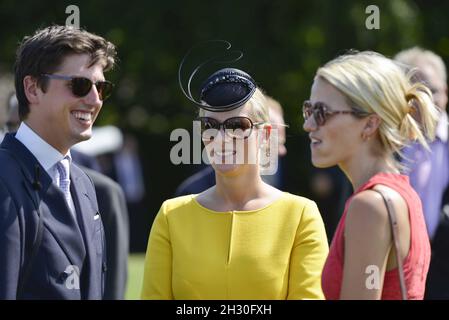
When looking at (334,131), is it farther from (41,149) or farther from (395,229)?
(41,149)

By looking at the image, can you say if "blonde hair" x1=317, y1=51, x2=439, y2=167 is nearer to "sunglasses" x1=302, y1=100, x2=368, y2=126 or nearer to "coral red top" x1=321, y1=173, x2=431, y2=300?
"sunglasses" x1=302, y1=100, x2=368, y2=126

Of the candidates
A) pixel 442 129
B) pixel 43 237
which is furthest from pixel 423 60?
pixel 43 237

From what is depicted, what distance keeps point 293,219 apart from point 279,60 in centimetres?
1422

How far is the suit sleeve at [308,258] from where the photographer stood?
395 centimetres

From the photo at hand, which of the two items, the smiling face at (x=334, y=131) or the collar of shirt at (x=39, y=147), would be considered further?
the collar of shirt at (x=39, y=147)

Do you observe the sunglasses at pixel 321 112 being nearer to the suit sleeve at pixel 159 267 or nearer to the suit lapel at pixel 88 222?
the suit sleeve at pixel 159 267

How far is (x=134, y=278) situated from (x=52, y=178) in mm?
9940

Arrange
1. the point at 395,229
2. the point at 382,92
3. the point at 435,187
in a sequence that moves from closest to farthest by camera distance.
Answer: the point at 395,229 < the point at 382,92 < the point at 435,187

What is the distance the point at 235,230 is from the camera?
410cm

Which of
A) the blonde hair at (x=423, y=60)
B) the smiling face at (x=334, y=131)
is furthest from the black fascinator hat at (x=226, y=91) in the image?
the blonde hair at (x=423, y=60)

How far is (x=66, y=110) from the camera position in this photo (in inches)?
169

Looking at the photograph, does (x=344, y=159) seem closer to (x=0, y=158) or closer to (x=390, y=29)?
(x=0, y=158)

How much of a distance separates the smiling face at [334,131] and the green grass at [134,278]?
7078 mm
